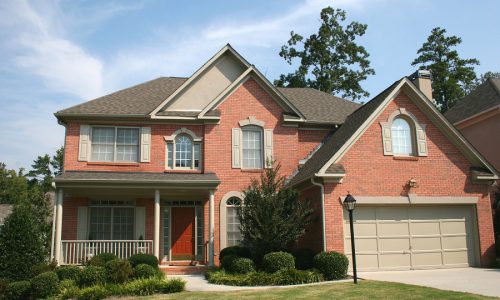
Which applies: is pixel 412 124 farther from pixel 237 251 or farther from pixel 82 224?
A: pixel 82 224

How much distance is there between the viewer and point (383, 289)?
12109 mm

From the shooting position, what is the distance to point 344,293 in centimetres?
1181

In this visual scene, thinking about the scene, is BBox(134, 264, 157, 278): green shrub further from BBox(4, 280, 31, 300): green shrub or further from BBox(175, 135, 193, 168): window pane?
→ BBox(175, 135, 193, 168): window pane

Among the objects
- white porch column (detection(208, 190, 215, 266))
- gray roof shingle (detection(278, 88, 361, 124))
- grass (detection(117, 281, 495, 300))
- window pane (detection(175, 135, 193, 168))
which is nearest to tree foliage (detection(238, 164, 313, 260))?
→ white porch column (detection(208, 190, 215, 266))

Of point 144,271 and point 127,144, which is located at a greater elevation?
point 127,144

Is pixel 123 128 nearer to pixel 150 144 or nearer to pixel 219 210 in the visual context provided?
pixel 150 144

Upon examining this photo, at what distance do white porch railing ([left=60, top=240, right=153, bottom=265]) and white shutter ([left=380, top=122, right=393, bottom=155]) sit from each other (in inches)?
378

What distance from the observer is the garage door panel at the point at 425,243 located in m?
17.2

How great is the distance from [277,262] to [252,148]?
21.5 ft

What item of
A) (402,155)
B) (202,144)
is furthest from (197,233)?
(402,155)

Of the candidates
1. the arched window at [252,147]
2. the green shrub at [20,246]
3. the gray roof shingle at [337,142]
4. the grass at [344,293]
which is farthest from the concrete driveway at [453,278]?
the green shrub at [20,246]

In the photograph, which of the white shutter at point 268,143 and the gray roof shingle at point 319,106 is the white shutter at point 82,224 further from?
the gray roof shingle at point 319,106

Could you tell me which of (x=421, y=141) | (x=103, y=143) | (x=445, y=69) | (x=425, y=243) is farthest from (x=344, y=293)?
(x=445, y=69)

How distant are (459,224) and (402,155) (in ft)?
11.3
